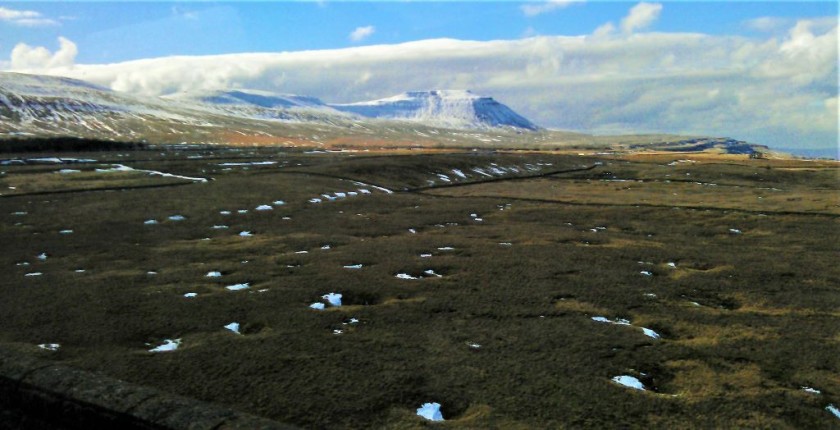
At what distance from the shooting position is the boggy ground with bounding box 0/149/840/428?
14.1 m

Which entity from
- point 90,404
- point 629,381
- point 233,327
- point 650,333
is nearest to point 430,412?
point 629,381

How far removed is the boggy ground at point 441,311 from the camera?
14109 millimetres

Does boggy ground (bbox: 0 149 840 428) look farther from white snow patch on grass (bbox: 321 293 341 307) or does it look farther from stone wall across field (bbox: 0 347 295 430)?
stone wall across field (bbox: 0 347 295 430)

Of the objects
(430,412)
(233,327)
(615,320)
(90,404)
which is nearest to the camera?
(90,404)

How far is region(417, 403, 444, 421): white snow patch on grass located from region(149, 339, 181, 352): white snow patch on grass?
27.1ft

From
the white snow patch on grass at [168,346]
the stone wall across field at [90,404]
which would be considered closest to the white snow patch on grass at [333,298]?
the white snow patch on grass at [168,346]

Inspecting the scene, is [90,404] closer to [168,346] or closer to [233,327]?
[168,346]

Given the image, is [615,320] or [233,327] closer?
[233,327]

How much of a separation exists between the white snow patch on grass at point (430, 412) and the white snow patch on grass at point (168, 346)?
8.25 m

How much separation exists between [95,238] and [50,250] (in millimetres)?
3692

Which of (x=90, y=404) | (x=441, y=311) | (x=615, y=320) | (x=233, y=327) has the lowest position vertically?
(x=233, y=327)

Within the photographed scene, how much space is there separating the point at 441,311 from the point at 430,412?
25.7ft

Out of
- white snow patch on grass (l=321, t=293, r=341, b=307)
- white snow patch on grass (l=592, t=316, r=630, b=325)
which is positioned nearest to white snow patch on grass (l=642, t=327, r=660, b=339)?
white snow patch on grass (l=592, t=316, r=630, b=325)

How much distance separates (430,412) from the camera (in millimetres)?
13477
